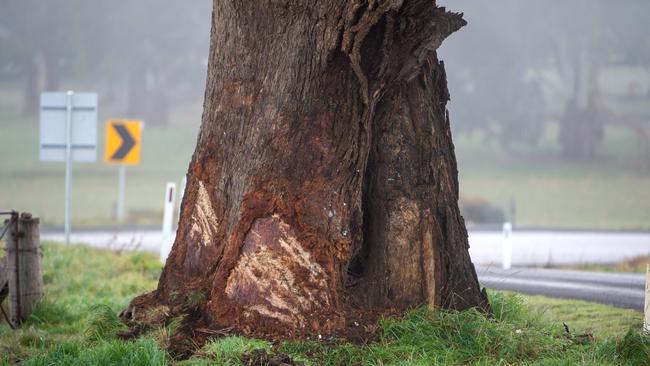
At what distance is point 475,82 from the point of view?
73438mm

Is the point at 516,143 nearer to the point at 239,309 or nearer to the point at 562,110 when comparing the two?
the point at 562,110

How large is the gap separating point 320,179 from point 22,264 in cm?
369

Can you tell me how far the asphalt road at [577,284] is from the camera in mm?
13188

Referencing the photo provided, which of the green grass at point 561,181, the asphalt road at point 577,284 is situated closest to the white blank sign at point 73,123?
the asphalt road at point 577,284

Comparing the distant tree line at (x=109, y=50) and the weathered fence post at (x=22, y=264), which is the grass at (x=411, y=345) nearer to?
the weathered fence post at (x=22, y=264)

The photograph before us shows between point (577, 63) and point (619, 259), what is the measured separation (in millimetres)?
50146

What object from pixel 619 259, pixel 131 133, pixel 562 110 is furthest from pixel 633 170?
pixel 131 133

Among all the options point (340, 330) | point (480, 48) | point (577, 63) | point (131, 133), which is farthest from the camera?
point (480, 48)

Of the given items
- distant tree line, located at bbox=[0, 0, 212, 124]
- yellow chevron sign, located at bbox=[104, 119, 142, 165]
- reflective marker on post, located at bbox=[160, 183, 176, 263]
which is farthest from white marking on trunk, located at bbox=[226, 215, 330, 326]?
distant tree line, located at bbox=[0, 0, 212, 124]

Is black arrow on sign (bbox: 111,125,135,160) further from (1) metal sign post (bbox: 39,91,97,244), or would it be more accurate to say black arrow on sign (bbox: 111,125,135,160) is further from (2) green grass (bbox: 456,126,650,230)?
(2) green grass (bbox: 456,126,650,230)

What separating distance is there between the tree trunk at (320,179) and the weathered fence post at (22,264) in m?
1.93

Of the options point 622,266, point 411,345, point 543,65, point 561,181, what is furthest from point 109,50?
point 411,345

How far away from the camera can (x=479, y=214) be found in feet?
131

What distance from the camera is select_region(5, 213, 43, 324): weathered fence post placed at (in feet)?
34.0
